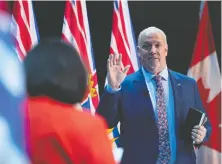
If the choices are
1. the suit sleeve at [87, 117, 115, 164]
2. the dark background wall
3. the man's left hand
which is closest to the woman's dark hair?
the suit sleeve at [87, 117, 115, 164]

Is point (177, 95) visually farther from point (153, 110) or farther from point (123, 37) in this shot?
point (123, 37)

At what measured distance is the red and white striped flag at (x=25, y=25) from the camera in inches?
229

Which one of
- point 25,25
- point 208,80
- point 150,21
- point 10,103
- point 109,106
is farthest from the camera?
point 150,21

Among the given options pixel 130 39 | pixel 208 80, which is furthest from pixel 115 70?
pixel 208 80

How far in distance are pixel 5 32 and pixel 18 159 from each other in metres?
0.34

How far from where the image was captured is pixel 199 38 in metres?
6.10

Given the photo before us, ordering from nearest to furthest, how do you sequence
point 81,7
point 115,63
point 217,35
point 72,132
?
1. point 72,132
2. point 115,63
3. point 81,7
4. point 217,35

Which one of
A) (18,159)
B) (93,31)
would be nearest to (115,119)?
(18,159)

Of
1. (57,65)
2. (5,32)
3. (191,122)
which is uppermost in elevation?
(5,32)

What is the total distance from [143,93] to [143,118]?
18cm

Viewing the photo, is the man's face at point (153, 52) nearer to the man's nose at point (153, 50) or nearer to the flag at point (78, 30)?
the man's nose at point (153, 50)

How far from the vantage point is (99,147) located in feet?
6.17

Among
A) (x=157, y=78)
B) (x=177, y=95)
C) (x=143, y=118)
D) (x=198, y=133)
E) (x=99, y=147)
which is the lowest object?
(x=198, y=133)

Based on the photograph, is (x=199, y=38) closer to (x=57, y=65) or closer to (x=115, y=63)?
(x=115, y=63)
